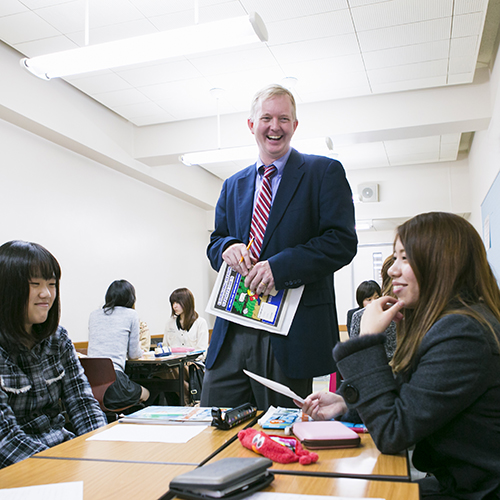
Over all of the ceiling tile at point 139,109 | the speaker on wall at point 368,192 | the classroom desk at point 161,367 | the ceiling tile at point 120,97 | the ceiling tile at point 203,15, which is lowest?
the classroom desk at point 161,367

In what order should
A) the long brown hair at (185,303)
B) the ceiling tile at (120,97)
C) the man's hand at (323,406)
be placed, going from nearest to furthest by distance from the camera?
the man's hand at (323,406) → the ceiling tile at (120,97) → the long brown hair at (185,303)

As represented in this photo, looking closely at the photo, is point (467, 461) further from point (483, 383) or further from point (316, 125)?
point (316, 125)

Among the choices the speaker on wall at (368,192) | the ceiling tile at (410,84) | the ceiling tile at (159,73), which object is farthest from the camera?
the speaker on wall at (368,192)

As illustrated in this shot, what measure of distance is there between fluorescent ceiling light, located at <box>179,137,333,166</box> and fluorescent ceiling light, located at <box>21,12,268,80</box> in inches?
86.6

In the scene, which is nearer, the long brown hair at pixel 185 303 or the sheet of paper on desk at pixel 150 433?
the sheet of paper on desk at pixel 150 433

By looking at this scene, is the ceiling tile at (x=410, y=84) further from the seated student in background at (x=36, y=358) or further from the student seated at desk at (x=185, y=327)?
the seated student in background at (x=36, y=358)

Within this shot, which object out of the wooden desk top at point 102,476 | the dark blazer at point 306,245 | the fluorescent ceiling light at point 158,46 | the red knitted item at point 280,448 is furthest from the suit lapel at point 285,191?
the fluorescent ceiling light at point 158,46

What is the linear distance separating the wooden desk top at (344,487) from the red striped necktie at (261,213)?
92 centimetres

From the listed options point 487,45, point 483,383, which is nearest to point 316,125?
point 487,45

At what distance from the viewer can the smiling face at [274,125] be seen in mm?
1775

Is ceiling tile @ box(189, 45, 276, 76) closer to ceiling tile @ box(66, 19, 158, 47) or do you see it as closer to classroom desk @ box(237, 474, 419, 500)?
ceiling tile @ box(66, 19, 158, 47)

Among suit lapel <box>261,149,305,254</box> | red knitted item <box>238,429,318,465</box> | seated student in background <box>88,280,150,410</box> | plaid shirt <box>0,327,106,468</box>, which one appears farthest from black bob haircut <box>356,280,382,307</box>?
red knitted item <box>238,429,318,465</box>

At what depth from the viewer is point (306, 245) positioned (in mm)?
1680

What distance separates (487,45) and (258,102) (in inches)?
161
